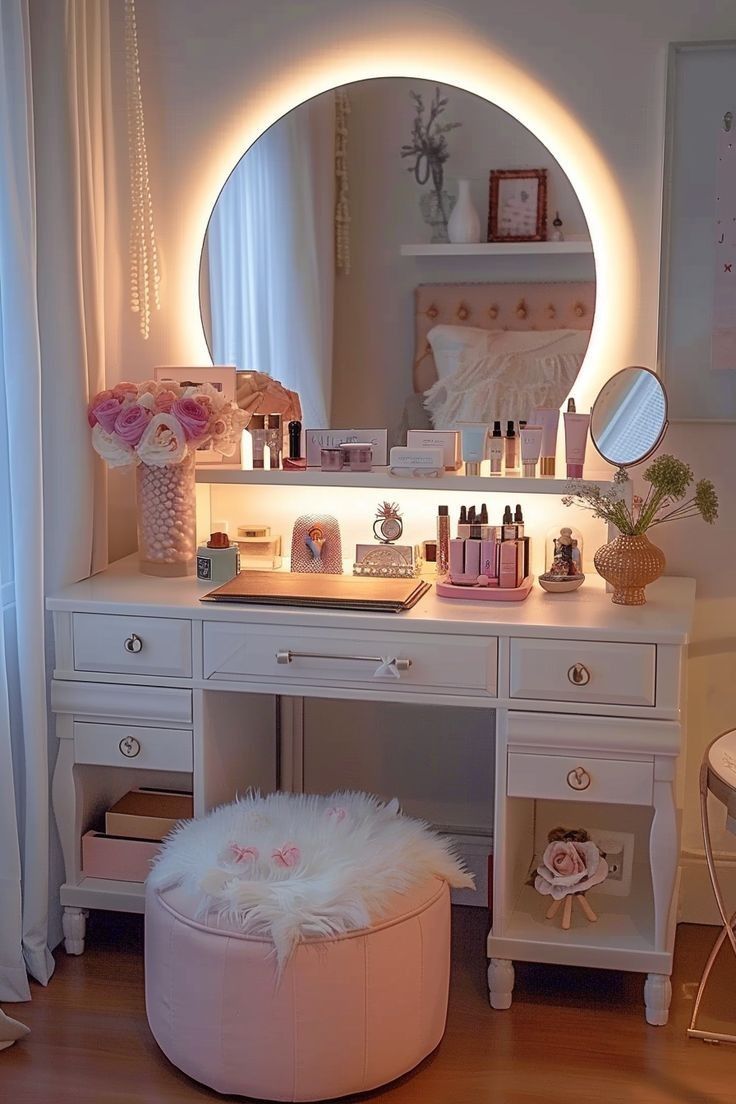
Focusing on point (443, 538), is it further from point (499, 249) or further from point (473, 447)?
point (499, 249)

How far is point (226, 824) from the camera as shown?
228 cm

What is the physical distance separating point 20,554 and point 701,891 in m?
1.60

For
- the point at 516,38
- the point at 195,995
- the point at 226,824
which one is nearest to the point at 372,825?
the point at 226,824

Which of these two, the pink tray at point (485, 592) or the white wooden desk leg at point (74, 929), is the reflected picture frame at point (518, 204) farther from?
the white wooden desk leg at point (74, 929)

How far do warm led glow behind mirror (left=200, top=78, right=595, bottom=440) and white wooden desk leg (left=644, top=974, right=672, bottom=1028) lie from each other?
3.74 ft

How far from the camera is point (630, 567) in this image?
7.80ft

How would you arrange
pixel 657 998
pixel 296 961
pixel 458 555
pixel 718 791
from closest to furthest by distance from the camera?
pixel 296 961, pixel 718 791, pixel 657 998, pixel 458 555

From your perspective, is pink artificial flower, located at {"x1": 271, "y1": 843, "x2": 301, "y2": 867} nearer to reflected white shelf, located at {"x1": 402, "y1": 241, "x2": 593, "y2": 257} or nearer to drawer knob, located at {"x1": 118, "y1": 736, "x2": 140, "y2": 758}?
drawer knob, located at {"x1": 118, "y1": 736, "x2": 140, "y2": 758}

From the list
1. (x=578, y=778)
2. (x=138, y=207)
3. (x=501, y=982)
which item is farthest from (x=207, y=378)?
(x=501, y=982)

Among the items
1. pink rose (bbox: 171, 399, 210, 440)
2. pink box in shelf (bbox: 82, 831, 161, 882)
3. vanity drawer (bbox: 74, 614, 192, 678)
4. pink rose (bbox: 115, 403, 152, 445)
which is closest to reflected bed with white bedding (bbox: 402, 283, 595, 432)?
pink rose (bbox: 171, 399, 210, 440)

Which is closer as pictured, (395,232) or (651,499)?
(651,499)

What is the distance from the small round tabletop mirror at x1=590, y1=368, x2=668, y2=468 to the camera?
8.05 ft

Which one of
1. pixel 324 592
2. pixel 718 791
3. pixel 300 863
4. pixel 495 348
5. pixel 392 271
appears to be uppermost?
pixel 392 271

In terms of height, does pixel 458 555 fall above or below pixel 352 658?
above
